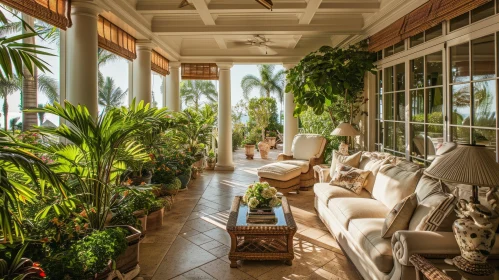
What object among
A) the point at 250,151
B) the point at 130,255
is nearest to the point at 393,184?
the point at 130,255

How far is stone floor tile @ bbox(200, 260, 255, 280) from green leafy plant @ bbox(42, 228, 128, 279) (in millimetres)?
810

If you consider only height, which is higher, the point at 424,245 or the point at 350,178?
the point at 350,178

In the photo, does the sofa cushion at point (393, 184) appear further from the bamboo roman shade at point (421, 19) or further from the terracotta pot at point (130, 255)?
the terracotta pot at point (130, 255)

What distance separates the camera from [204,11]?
4.79m

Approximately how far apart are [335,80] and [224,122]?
Answer: 132 inches

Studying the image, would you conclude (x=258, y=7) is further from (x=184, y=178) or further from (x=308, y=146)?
(x=184, y=178)

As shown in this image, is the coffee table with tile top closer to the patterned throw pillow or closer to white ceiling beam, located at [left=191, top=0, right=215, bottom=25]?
the patterned throw pillow

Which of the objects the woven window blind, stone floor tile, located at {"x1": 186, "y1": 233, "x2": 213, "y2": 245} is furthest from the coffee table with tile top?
the woven window blind

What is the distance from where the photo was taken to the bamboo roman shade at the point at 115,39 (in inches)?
169

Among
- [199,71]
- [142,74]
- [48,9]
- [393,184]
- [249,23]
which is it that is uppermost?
[249,23]

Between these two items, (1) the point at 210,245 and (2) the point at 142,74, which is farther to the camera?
(2) the point at 142,74

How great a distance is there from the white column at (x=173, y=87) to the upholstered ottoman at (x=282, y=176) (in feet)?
10.9

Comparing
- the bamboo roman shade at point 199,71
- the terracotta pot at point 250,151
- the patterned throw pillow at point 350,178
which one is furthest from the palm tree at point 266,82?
the patterned throw pillow at point 350,178

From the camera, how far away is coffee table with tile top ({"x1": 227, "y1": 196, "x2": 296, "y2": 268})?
9.50ft
